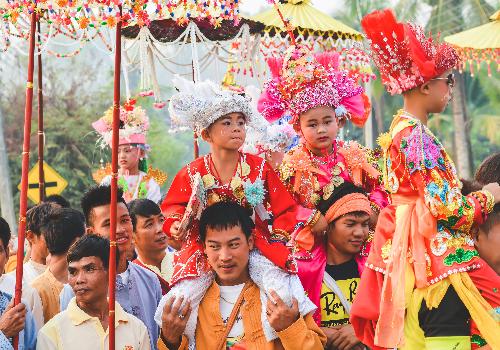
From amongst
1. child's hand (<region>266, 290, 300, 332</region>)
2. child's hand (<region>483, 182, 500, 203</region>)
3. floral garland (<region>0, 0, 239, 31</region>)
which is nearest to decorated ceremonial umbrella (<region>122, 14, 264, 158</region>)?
floral garland (<region>0, 0, 239, 31</region>)

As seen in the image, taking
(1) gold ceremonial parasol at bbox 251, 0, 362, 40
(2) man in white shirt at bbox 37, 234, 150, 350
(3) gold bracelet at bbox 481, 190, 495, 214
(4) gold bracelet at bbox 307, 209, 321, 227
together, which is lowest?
(2) man in white shirt at bbox 37, 234, 150, 350

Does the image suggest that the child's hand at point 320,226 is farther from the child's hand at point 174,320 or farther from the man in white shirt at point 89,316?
the man in white shirt at point 89,316

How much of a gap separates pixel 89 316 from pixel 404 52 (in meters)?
2.39

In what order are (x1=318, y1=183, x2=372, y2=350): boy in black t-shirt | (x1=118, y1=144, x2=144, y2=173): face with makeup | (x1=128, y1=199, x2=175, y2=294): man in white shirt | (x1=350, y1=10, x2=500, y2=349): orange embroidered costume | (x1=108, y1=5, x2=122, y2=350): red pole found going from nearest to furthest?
(x1=350, y1=10, x2=500, y2=349): orange embroidered costume < (x1=108, y1=5, x2=122, y2=350): red pole < (x1=318, y1=183, x2=372, y2=350): boy in black t-shirt < (x1=128, y1=199, x2=175, y2=294): man in white shirt < (x1=118, y1=144, x2=144, y2=173): face with makeup

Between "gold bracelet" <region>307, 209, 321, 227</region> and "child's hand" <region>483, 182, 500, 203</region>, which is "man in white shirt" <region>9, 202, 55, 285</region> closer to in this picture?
"gold bracelet" <region>307, 209, 321, 227</region>

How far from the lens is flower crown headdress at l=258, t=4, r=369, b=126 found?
234 inches

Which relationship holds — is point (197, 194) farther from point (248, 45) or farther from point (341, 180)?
point (248, 45)

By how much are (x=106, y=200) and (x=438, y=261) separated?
266 cm

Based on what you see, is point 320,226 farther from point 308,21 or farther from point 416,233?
point 308,21

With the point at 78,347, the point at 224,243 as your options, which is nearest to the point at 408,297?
the point at 224,243

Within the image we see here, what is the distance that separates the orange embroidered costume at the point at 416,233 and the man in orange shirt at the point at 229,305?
18.2 inches

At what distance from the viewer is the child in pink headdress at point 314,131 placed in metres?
5.95

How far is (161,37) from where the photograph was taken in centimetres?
837

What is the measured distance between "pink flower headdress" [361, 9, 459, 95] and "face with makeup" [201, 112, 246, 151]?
0.93m
